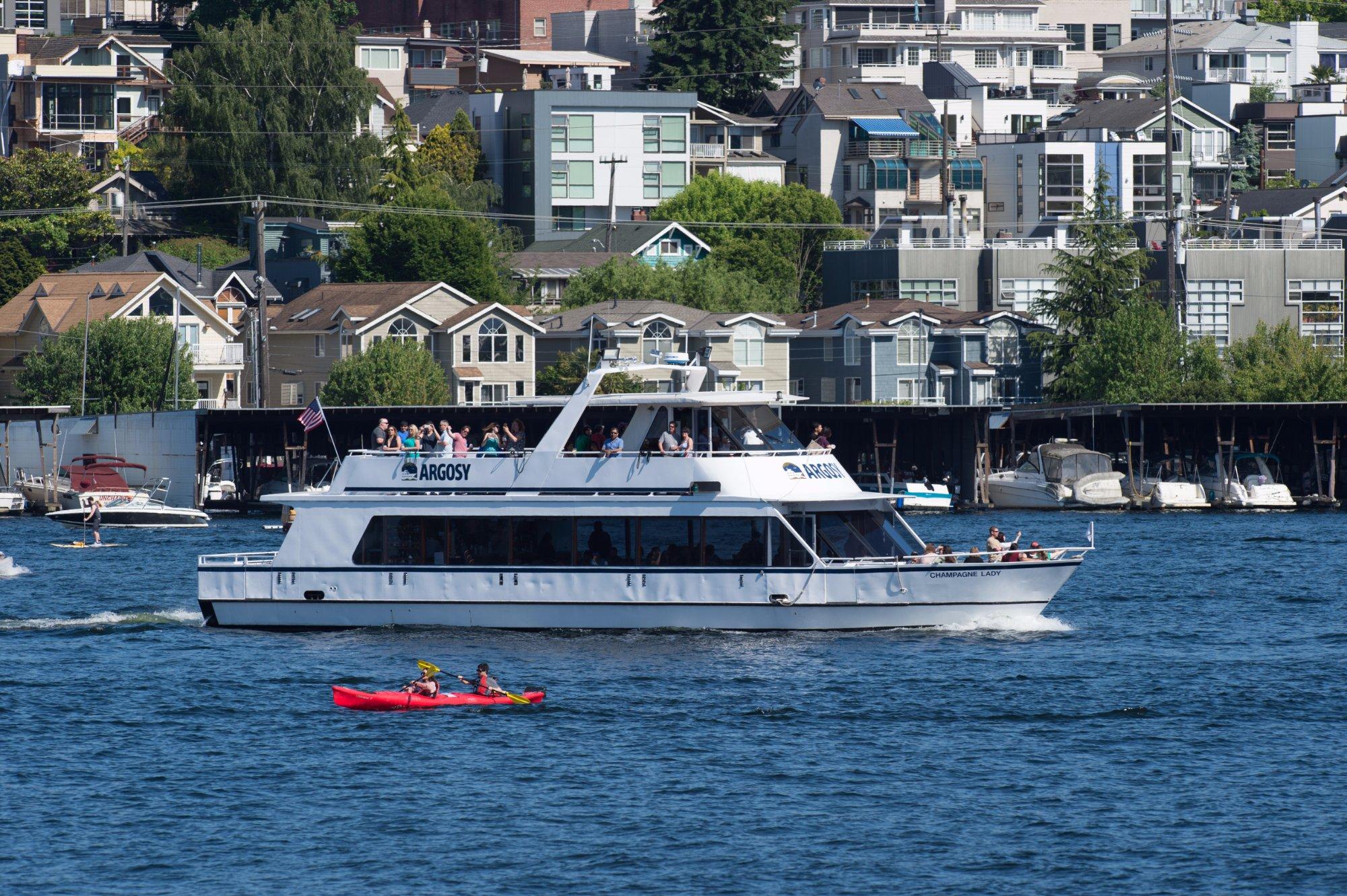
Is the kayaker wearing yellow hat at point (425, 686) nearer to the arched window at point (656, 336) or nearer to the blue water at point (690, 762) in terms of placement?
the blue water at point (690, 762)

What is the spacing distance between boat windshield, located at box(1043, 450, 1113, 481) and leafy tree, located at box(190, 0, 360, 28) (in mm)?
71637

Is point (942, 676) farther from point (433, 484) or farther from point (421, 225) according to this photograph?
point (421, 225)

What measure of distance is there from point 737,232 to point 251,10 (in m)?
42.3

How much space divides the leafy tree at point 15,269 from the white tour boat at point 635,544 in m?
81.5

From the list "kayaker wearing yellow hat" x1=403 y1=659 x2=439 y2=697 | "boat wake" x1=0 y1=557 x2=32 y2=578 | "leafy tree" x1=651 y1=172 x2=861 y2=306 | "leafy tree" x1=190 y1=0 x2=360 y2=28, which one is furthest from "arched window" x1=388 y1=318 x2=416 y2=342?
"kayaker wearing yellow hat" x1=403 y1=659 x2=439 y2=697

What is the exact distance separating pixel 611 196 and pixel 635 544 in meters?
83.7

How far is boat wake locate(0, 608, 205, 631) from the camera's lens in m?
47.0

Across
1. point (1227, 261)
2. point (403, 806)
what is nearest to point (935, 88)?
point (1227, 261)

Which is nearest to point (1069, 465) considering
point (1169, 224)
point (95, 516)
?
point (1169, 224)

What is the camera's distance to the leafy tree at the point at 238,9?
143875mm

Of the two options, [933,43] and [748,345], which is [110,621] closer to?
[748,345]

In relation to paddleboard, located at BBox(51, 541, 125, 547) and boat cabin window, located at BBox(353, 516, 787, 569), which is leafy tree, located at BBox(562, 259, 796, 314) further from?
boat cabin window, located at BBox(353, 516, 787, 569)

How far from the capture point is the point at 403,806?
101 ft

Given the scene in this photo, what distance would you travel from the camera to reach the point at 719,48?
14775cm
